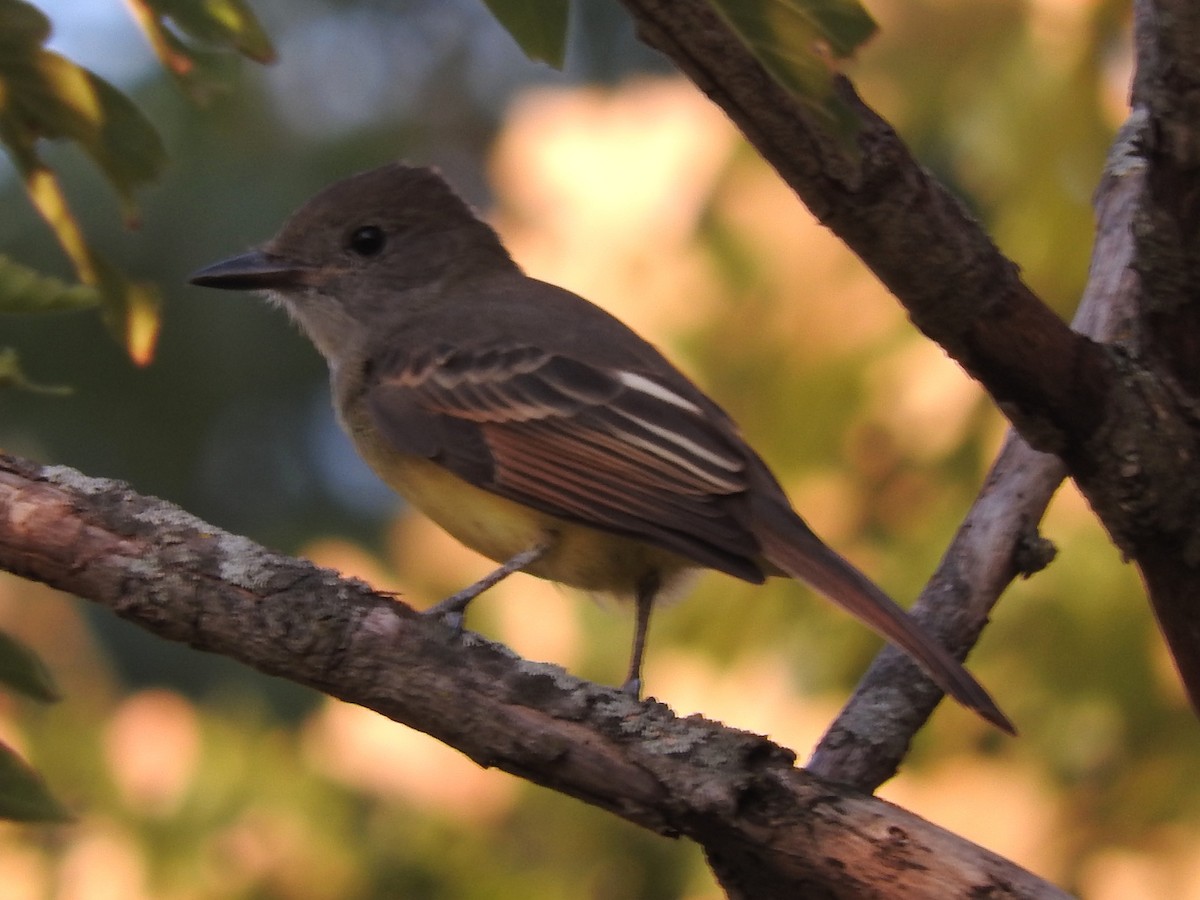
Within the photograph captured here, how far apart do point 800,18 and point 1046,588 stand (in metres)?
2.66

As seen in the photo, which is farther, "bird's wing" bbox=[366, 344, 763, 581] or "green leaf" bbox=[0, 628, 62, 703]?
"bird's wing" bbox=[366, 344, 763, 581]

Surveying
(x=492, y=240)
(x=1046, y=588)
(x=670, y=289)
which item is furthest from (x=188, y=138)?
(x=1046, y=588)

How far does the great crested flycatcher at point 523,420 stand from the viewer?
3701mm

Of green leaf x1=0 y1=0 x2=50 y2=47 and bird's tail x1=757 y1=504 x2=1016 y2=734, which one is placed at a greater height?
green leaf x1=0 y1=0 x2=50 y2=47

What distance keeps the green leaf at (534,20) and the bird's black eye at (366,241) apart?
279cm

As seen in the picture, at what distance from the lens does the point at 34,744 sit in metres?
4.89

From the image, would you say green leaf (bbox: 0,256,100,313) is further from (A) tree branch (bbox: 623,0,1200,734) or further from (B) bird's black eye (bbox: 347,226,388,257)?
(B) bird's black eye (bbox: 347,226,388,257)

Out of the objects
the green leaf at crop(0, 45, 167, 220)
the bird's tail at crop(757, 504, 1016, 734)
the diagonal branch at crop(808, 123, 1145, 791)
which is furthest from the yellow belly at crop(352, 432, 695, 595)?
the green leaf at crop(0, 45, 167, 220)

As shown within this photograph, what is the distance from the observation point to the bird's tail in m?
3.14

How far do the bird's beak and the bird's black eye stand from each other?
0.20 meters

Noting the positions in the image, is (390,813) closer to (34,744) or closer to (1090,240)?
(34,744)

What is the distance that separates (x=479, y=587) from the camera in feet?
12.3

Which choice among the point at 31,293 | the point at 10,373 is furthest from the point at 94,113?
the point at 10,373

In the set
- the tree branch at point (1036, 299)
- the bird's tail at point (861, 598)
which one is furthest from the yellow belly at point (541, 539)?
the tree branch at point (1036, 299)
